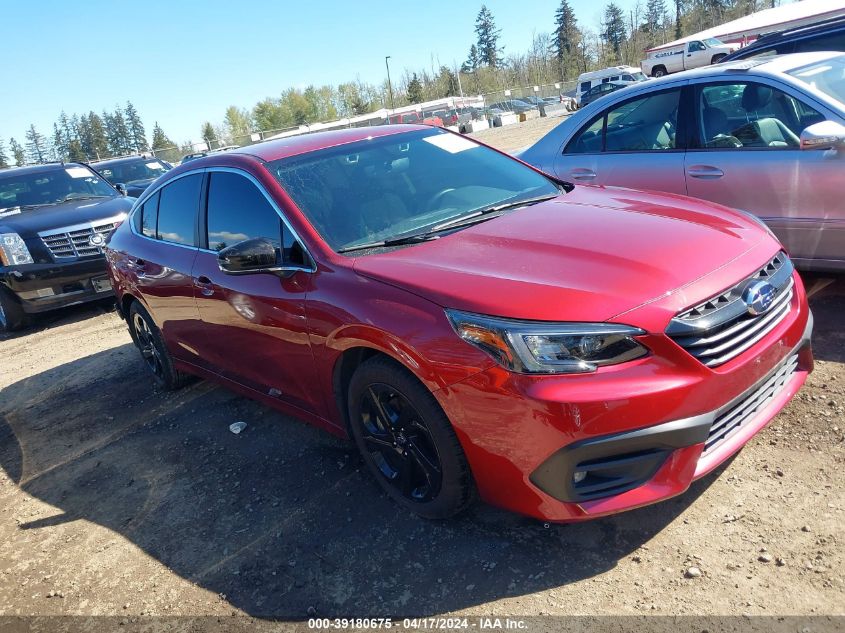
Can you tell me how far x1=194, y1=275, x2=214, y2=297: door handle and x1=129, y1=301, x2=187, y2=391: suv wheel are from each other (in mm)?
1147

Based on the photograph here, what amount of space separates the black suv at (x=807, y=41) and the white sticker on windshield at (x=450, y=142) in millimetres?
3143

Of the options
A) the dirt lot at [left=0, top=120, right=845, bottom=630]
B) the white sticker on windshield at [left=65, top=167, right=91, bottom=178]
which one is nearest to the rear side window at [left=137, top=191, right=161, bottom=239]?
the dirt lot at [left=0, top=120, right=845, bottom=630]

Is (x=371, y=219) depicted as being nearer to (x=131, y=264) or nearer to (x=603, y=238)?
(x=603, y=238)

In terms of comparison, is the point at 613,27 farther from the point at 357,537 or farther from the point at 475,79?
the point at 357,537

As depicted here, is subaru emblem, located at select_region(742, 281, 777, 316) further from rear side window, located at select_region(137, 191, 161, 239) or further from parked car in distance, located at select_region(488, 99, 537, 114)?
parked car in distance, located at select_region(488, 99, 537, 114)

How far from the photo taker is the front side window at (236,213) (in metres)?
3.50

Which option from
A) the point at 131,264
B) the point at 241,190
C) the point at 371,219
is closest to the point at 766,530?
the point at 371,219

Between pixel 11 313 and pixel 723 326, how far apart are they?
8636mm

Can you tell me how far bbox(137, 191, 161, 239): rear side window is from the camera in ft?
16.0

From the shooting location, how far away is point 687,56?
40875 millimetres

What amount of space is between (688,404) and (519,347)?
0.63 m

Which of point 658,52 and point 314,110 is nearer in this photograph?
point 658,52

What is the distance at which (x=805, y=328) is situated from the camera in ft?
9.64

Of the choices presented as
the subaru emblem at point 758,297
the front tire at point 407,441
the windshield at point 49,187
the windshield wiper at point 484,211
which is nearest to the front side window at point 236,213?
the windshield wiper at point 484,211
